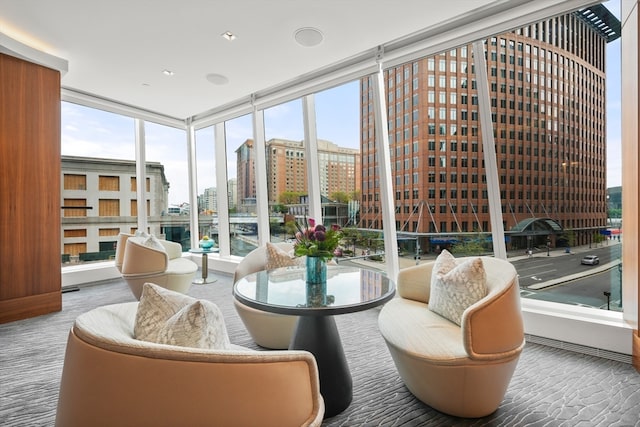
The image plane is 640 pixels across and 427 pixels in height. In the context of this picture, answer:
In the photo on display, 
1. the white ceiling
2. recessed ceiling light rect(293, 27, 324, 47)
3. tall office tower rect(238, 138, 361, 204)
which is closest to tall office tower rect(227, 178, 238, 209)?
tall office tower rect(238, 138, 361, 204)

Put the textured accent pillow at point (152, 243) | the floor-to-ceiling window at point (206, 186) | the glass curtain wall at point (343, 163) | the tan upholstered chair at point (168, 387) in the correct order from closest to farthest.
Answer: the tan upholstered chair at point (168, 387) → the glass curtain wall at point (343, 163) → the textured accent pillow at point (152, 243) → the floor-to-ceiling window at point (206, 186)

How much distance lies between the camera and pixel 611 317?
2.61 m

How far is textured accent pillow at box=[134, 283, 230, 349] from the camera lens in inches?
41.5

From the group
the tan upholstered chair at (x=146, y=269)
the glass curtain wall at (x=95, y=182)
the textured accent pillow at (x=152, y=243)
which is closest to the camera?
the tan upholstered chair at (x=146, y=269)

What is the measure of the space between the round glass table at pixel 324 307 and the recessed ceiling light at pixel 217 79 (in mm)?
3184

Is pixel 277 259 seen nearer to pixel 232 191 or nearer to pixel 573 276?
pixel 573 276

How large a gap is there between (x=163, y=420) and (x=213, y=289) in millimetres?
4165

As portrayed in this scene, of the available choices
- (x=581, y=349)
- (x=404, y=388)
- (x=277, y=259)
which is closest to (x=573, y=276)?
(x=581, y=349)

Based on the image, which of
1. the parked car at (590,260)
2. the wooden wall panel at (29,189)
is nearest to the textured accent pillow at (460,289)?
the parked car at (590,260)

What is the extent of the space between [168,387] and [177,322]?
0.22 metres

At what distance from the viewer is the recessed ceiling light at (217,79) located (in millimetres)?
4277

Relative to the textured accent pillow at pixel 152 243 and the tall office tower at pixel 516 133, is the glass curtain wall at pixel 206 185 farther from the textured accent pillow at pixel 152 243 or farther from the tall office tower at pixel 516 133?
the tall office tower at pixel 516 133

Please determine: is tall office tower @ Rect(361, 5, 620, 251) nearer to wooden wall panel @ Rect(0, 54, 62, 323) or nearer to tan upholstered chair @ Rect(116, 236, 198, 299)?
tan upholstered chair @ Rect(116, 236, 198, 299)

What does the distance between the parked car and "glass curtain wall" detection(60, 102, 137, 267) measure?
6493mm
